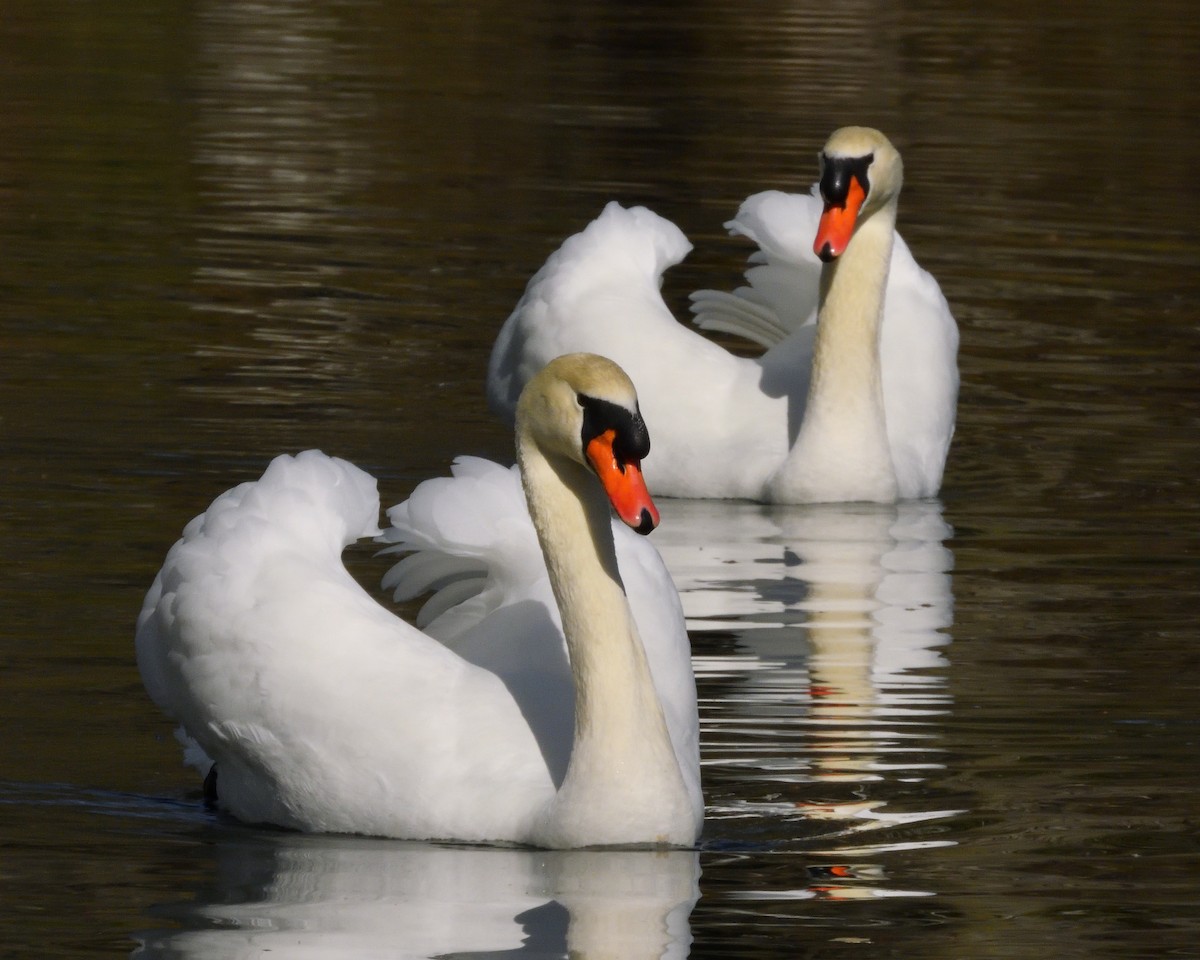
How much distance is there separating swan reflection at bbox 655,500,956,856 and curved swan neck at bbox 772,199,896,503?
0.10 metres

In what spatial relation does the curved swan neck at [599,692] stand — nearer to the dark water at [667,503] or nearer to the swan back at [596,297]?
the dark water at [667,503]

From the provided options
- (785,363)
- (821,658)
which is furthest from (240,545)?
(785,363)

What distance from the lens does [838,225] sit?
34.9 ft

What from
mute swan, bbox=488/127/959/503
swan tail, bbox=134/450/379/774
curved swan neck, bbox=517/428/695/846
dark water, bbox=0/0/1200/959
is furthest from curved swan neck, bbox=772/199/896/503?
curved swan neck, bbox=517/428/695/846

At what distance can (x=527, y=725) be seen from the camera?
21.7 feet

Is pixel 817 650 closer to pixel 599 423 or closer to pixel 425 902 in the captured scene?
pixel 599 423

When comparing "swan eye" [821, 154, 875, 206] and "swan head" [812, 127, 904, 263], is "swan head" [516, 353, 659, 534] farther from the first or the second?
"swan eye" [821, 154, 875, 206]

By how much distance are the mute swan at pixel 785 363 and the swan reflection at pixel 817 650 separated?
0.14m

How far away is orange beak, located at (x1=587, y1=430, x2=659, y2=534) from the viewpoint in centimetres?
604

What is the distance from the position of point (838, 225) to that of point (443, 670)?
4.38 metres

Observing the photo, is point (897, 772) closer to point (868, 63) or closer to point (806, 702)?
point (806, 702)

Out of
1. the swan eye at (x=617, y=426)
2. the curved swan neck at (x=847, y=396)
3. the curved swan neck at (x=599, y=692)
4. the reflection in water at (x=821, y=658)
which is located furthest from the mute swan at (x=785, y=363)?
the swan eye at (x=617, y=426)

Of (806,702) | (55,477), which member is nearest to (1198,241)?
(55,477)

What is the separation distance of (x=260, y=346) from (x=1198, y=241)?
21.1ft
